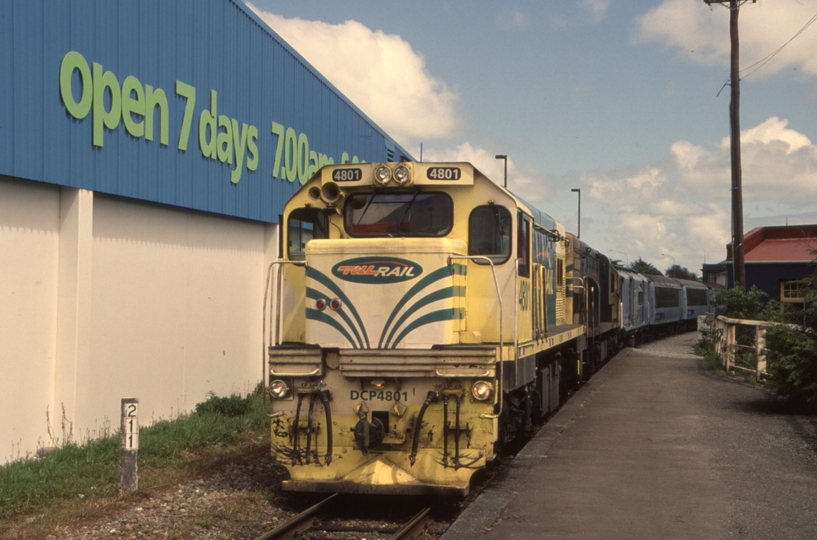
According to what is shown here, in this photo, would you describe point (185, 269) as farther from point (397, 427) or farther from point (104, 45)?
point (397, 427)

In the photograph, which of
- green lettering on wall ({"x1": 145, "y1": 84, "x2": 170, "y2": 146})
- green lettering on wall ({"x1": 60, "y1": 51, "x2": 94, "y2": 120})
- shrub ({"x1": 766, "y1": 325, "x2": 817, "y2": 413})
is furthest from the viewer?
shrub ({"x1": 766, "y1": 325, "x2": 817, "y2": 413})

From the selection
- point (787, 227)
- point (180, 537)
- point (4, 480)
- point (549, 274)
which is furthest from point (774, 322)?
point (787, 227)

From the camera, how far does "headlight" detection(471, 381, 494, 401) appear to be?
780 centimetres

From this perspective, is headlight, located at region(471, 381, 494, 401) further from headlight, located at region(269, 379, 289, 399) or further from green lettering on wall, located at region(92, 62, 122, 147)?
green lettering on wall, located at region(92, 62, 122, 147)

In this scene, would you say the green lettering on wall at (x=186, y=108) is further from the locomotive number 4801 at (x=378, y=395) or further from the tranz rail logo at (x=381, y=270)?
the locomotive number 4801 at (x=378, y=395)

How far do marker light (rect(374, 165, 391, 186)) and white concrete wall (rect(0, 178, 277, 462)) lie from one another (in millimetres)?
4297

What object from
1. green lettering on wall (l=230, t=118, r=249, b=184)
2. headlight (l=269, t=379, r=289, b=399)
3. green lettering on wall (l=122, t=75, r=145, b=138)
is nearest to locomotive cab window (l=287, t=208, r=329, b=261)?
headlight (l=269, t=379, r=289, b=399)

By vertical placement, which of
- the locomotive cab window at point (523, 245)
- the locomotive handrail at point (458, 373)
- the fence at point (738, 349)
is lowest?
the fence at point (738, 349)

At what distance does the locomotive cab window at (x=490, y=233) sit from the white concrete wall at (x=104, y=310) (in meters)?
5.15

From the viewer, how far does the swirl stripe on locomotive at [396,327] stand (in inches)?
309

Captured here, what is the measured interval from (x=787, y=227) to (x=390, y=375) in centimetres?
2556

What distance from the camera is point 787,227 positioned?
29.5m

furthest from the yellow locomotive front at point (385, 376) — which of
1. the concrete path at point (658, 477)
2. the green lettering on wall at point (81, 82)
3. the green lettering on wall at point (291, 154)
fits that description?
the green lettering on wall at point (291, 154)

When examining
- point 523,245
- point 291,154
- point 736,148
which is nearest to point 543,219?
point 523,245
